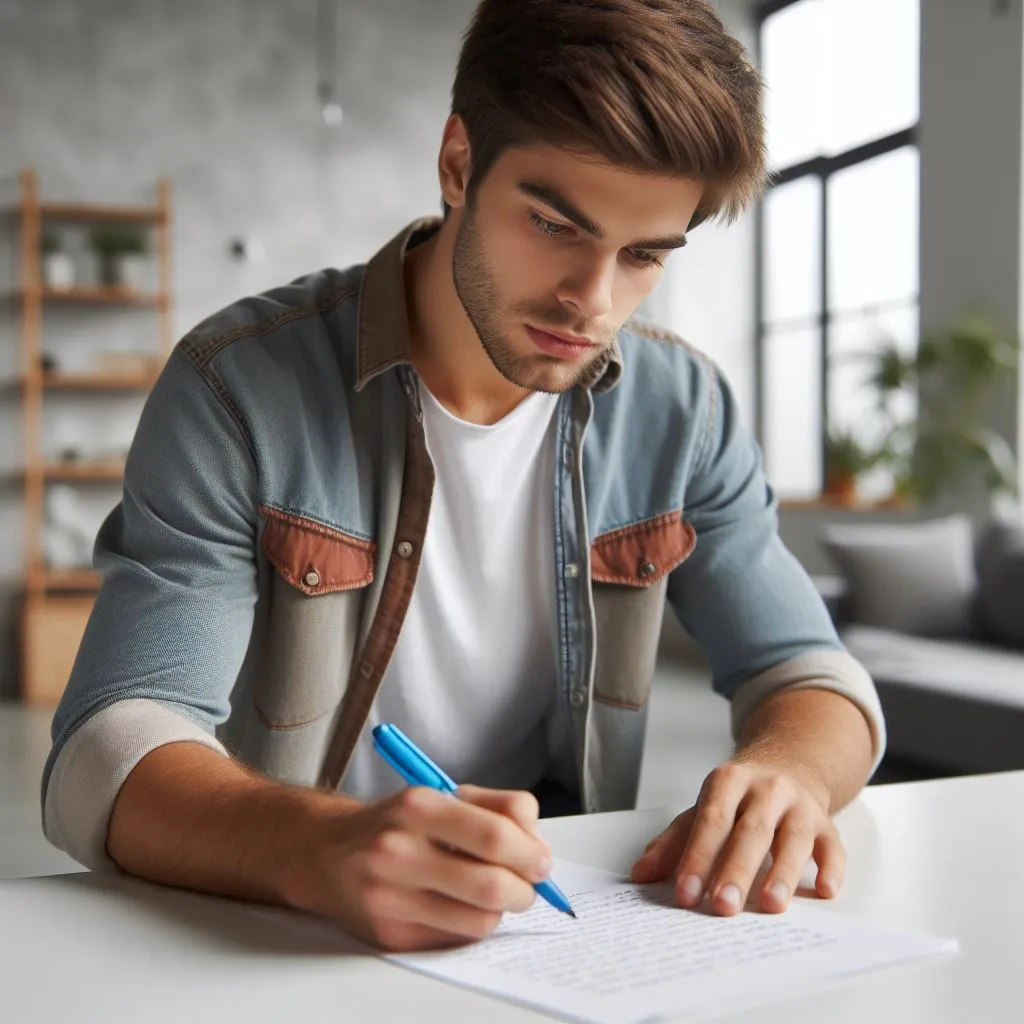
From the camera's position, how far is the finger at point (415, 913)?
751 mm

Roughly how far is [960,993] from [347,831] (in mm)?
369

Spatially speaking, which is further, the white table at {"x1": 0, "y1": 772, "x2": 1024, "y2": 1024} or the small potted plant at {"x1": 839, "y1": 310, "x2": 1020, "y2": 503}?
the small potted plant at {"x1": 839, "y1": 310, "x2": 1020, "y2": 503}

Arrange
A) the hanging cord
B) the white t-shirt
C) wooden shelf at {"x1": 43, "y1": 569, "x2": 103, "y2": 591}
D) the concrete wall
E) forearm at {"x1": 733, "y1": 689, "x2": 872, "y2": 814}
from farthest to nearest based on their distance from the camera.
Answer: the hanging cord < the concrete wall < wooden shelf at {"x1": 43, "y1": 569, "x2": 103, "y2": 591} < the white t-shirt < forearm at {"x1": 733, "y1": 689, "x2": 872, "y2": 814}

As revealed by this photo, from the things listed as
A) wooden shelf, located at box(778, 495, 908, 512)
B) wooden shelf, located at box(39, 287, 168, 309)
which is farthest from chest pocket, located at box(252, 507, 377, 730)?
wooden shelf, located at box(39, 287, 168, 309)

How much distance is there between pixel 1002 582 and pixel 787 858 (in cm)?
385

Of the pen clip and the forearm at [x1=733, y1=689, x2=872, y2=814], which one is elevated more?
the pen clip

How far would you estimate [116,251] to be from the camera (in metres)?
6.59

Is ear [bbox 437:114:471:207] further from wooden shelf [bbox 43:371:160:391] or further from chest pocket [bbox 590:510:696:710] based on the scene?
wooden shelf [bbox 43:371:160:391]

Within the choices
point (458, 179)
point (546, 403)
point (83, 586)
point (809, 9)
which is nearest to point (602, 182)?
point (458, 179)

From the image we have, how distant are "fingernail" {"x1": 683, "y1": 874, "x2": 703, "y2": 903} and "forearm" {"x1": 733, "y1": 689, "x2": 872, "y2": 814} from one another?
0.63ft

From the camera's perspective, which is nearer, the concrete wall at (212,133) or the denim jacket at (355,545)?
the denim jacket at (355,545)

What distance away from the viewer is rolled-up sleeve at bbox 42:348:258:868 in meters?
0.99

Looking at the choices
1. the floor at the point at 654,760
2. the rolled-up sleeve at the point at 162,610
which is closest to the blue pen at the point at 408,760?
the rolled-up sleeve at the point at 162,610

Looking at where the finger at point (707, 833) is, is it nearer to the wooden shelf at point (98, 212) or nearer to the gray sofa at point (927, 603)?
the gray sofa at point (927, 603)
